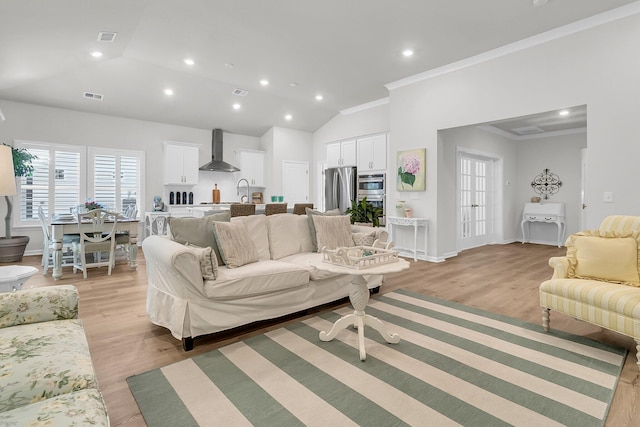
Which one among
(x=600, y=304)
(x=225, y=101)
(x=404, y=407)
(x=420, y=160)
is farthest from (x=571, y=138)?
(x=404, y=407)

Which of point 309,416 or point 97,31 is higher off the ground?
point 97,31

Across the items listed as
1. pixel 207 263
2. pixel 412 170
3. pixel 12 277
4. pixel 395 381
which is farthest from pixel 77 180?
pixel 395 381

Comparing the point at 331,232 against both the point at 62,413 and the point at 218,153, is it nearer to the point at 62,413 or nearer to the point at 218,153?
the point at 62,413

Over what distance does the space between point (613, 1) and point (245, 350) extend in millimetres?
4861

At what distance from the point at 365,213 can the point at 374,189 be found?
667mm

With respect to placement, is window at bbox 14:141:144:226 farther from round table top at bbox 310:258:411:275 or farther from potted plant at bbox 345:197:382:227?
round table top at bbox 310:258:411:275

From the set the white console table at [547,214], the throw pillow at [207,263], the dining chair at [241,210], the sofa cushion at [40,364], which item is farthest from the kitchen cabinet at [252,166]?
the sofa cushion at [40,364]

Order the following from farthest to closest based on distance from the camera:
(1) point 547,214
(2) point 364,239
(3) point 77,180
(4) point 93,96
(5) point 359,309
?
1. (1) point 547,214
2. (3) point 77,180
3. (4) point 93,96
4. (2) point 364,239
5. (5) point 359,309

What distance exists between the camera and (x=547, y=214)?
7.32 meters

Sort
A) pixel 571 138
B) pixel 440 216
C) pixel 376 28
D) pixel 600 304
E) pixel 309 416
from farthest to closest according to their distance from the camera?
pixel 571 138
pixel 440 216
pixel 376 28
pixel 600 304
pixel 309 416

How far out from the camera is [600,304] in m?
2.27

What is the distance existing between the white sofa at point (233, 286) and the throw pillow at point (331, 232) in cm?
19

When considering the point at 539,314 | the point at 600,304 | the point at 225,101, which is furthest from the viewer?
the point at 225,101

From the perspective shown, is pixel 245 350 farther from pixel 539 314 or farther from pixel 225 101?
pixel 225 101
